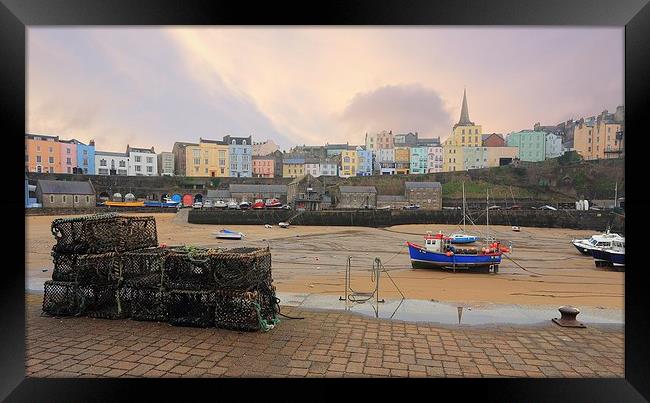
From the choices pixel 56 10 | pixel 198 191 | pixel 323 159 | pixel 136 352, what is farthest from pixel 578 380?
pixel 323 159

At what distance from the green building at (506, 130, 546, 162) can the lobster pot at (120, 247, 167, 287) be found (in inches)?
3812

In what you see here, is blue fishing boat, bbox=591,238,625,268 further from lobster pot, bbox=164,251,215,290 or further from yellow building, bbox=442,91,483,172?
yellow building, bbox=442,91,483,172

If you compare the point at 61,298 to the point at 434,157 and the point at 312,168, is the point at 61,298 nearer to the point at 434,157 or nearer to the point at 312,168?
the point at 312,168

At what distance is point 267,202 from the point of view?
59.3 metres

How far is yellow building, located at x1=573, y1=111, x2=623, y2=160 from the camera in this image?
65312 mm

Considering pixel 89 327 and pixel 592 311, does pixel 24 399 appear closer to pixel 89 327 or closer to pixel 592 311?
pixel 89 327

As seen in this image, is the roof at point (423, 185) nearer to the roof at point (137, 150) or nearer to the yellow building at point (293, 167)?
the yellow building at point (293, 167)

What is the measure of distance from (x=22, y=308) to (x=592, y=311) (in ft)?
25.2

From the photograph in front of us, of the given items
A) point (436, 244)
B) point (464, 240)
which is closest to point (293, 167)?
point (464, 240)

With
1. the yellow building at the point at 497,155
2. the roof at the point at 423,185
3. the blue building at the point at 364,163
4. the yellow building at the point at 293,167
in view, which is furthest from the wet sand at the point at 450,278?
the yellow building at the point at 497,155

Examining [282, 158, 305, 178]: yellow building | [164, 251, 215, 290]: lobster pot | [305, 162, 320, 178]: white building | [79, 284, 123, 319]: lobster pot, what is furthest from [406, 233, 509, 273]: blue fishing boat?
[282, 158, 305, 178]: yellow building

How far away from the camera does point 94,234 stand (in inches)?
202

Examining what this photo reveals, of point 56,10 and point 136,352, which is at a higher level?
point 56,10

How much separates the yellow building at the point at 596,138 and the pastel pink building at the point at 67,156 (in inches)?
3889
